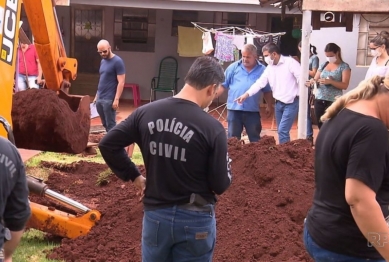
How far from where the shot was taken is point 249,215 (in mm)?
5898

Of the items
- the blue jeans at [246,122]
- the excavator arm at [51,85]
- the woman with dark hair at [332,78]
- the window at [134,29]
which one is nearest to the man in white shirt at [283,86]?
the woman with dark hair at [332,78]

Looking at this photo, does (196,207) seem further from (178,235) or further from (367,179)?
(367,179)

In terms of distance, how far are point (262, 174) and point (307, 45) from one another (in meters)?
4.24

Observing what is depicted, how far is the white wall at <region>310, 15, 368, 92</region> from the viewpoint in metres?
14.8

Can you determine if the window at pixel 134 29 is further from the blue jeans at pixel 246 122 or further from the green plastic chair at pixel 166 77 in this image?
the blue jeans at pixel 246 122

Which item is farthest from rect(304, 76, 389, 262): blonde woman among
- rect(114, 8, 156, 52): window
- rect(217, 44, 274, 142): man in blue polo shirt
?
rect(114, 8, 156, 52): window

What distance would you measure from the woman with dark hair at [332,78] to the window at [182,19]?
890cm

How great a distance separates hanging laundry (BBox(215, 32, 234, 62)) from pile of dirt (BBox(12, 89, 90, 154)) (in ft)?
33.8

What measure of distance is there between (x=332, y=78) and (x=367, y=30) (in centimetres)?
474

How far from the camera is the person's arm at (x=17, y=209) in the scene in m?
2.90

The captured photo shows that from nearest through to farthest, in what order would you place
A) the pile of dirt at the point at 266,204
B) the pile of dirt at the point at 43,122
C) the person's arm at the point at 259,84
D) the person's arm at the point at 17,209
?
1. the person's arm at the point at 17,209
2. the pile of dirt at the point at 266,204
3. the pile of dirt at the point at 43,122
4. the person's arm at the point at 259,84

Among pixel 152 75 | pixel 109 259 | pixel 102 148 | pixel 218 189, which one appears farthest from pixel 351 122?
pixel 152 75

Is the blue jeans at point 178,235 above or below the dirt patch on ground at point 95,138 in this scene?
above

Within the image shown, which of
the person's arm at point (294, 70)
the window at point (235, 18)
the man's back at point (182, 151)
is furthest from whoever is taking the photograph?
the window at point (235, 18)
